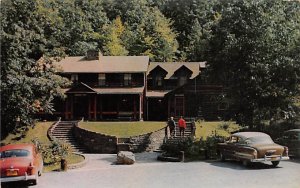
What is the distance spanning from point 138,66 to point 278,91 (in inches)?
467

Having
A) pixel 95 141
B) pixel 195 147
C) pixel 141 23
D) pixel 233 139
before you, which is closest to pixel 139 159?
pixel 195 147

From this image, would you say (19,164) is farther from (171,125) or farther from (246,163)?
(171,125)

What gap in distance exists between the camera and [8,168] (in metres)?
12.2

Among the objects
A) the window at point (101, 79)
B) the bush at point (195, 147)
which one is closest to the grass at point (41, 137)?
the window at point (101, 79)

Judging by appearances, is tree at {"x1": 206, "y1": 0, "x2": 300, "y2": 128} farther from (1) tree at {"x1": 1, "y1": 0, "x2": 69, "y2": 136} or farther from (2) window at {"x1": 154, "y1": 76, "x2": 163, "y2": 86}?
(1) tree at {"x1": 1, "y1": 0, "x2": 69, "y2": 136}

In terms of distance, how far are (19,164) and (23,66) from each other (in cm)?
606

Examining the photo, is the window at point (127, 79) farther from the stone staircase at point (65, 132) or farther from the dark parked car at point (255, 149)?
the dark parked car at point (255, 149)

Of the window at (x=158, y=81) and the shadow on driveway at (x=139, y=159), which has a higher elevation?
the window at (x=158, y=81)

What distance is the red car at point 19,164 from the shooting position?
39.9ft

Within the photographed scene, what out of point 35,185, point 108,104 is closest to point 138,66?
point 108,104

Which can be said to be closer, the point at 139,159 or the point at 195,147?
the point at 195,147

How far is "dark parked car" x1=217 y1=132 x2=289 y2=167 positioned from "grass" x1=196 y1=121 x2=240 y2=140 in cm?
99

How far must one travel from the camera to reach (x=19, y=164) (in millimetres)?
12516

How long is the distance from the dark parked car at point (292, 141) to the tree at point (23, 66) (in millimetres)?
9667
